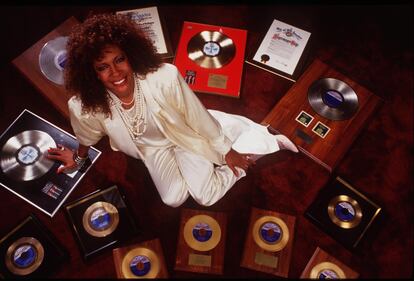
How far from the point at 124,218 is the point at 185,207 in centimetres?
42

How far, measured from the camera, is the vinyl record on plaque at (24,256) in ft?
8.34

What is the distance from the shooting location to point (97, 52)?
1926 millimetres

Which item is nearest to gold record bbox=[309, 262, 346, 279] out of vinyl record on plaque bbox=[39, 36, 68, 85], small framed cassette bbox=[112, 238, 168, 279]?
small framed cassette bbox=[112, 238, 168, 279]

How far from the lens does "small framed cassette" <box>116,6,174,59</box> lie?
10.4ft

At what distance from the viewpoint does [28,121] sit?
3.01m

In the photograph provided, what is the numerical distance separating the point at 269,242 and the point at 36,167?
1715mm

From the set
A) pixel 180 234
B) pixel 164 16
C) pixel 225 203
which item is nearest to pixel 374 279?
pixel 225 203

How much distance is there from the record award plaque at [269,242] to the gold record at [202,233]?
0.22m

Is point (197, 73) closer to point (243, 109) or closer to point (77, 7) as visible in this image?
point (243, 109)

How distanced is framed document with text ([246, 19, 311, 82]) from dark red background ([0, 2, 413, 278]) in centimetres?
7

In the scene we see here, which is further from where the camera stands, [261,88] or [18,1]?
[18,1]

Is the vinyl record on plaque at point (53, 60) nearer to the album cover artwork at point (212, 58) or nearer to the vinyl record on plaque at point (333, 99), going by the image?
the album cover artwork at point (212, 58)

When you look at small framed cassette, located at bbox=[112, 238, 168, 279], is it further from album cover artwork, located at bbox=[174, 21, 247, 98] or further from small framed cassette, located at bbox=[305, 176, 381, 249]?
album cover artwork, located at bbox=[174, 21, 247, 98]

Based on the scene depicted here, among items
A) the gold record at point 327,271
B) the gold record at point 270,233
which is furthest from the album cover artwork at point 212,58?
the gold record at point 327,271
